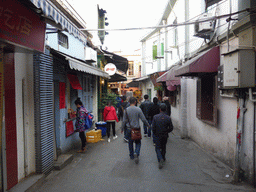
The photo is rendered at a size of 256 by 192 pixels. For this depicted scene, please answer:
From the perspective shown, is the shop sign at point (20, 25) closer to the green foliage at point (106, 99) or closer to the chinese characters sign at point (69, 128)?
the chinese characters sign at point (69, 128)

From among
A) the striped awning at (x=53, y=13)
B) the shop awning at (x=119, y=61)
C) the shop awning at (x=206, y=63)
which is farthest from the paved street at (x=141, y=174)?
the shop awning at (x=119, y=61)

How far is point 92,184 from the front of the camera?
4680 millimetres

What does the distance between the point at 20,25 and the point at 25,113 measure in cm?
203

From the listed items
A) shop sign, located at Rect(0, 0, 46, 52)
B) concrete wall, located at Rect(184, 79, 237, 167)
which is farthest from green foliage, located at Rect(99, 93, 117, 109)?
shop sign, located at Rect(0, 0, 46, 52)

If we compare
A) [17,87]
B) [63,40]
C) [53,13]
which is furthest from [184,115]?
[53,13]

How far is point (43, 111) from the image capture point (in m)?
4.95

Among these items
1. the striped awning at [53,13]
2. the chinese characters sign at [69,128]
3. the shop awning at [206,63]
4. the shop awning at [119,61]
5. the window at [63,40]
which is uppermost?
the shop awning at [119,61]

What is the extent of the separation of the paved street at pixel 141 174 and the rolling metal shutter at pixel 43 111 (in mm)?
473

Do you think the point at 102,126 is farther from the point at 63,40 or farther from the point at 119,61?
the point at 119,61

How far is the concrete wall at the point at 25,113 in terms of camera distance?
4484 millimetres

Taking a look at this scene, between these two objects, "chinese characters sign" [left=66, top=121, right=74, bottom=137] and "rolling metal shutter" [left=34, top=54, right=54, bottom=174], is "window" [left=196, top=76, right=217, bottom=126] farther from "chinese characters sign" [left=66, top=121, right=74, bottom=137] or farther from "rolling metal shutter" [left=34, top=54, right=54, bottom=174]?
"rolling metal shutter" [left=34, top=54, right=54, bottom=174]

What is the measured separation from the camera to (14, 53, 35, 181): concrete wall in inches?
177

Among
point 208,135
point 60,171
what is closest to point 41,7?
point 60,171

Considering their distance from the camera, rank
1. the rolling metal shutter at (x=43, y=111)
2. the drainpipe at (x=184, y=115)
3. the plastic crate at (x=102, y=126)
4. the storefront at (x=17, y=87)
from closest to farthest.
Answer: the storefront at (x=17, y=87), the rolling metal shutter at (x=43, y=111), the drainpipe at (x=184, y=115), the plastic crate at (x=102, y=126)
